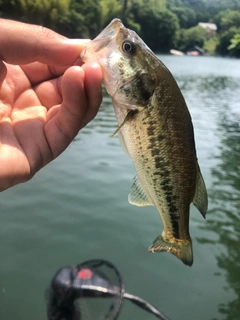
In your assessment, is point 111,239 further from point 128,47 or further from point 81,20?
point 81,20

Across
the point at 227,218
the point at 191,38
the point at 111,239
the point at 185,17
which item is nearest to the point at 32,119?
the point at 111,239

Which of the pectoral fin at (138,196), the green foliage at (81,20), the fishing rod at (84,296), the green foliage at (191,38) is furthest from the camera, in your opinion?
the green foliage at (191,38)

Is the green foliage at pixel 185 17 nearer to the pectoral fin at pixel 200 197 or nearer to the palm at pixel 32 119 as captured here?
the palm at pixel 32 119

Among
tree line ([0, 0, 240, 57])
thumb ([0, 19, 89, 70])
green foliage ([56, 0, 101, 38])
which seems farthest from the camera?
green foliage ([56, 0, 101, 38])

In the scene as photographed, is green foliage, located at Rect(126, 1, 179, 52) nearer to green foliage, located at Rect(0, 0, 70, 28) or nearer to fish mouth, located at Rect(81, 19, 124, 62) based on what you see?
green foliage, located at Rect(0, 0, 70, 28)

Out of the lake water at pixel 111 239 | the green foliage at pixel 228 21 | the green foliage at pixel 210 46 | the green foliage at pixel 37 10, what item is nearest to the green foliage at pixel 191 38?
the green foliage at pixel 210 46

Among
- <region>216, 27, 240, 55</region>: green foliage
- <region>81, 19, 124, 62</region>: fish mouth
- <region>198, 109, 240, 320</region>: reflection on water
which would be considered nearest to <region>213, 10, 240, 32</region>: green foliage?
<region>216, 27, 240, 55</region>: green foliage

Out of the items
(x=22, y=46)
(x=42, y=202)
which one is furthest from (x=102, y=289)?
(x=42, y=202)
